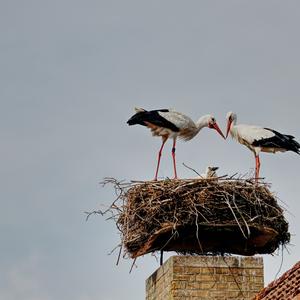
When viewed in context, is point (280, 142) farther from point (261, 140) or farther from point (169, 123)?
point (169, 123)

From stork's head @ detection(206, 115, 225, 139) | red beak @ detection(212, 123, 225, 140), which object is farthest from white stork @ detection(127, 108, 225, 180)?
red beak @ detection(212, 123, 225, 140)

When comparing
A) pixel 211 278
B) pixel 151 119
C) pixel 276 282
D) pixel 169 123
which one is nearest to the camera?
pixel 276 282

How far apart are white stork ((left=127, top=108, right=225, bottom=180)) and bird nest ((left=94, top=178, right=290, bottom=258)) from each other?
1.97 meters

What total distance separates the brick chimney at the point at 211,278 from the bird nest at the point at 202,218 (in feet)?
1.43

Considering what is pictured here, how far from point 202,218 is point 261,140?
305cm

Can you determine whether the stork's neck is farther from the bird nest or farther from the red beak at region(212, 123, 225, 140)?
the bird nest

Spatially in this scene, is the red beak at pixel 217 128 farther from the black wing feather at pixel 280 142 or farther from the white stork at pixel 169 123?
the black wing feather at pixel 280 142

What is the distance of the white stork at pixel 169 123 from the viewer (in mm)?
12953

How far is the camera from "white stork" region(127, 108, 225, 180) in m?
13.0

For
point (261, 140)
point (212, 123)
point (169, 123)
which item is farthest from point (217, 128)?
point (169, 123)

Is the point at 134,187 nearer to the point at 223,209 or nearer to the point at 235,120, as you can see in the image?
the point at 223,209

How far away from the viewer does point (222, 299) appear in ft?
32.2

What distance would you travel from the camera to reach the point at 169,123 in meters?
13.1

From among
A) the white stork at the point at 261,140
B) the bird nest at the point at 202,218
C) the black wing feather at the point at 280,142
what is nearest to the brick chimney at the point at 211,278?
the bird nest at the point at 202,218
